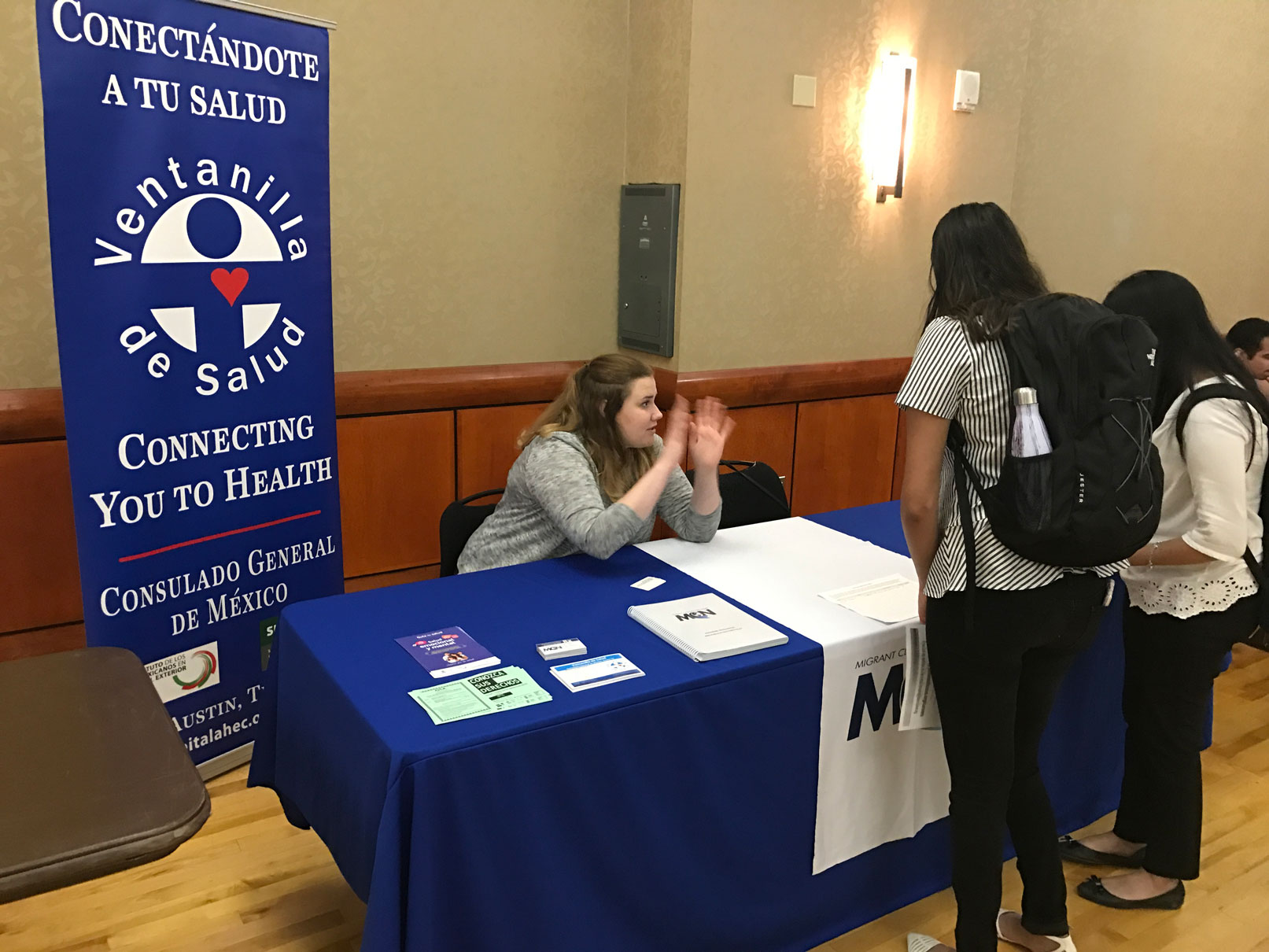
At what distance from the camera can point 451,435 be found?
3641 millimetres

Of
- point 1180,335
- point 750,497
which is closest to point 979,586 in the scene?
point 1180,335

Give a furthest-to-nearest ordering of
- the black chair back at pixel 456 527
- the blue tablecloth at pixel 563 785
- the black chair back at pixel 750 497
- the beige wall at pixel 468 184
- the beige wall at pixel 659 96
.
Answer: the beige wall at pixel 659 96 → the beige wall at pixel 468 184 → the black chair back at pixel 750 497 → the black chair back at pixel 456 527 → the blue tablecloth at pixel 563 785

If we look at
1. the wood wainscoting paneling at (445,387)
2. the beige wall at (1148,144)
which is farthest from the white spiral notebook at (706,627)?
the beige wall at (1148,144)

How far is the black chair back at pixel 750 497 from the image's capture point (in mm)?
3049

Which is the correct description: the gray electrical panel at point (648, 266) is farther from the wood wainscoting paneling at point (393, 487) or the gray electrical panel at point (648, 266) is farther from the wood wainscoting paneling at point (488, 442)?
the wood wainscoting paneling at point (393, 487)

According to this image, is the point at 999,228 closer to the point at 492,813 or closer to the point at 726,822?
the point at 726,822

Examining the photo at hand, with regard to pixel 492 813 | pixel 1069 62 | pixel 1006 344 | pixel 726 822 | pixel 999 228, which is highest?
pixel 1069 62

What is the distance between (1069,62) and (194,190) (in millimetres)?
4255

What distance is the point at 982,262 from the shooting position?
1744 millimetres

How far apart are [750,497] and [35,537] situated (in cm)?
213

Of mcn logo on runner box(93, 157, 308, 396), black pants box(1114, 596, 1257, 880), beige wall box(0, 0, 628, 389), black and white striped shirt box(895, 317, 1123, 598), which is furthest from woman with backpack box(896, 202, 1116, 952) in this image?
beige wall box(0, 0, 628, 389)

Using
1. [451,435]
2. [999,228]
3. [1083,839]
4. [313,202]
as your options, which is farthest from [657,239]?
[1083,839]

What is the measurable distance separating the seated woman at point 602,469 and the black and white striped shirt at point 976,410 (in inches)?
29.2

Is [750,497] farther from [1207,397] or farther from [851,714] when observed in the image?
[1207,397]
